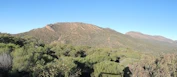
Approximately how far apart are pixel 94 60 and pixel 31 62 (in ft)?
48.6

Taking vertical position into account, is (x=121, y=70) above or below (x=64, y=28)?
below

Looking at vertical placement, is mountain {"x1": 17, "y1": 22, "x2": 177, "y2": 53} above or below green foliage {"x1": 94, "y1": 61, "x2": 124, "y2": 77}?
above

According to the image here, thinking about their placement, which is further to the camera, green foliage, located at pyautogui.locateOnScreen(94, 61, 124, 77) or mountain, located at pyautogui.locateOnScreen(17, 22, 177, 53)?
mountain, located at pyautogui.locateOnScreen(17, 22, 177, 53)

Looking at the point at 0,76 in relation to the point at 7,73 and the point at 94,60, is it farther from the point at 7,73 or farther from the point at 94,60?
the point at 94,60

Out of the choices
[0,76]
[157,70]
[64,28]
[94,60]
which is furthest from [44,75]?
[64,28]

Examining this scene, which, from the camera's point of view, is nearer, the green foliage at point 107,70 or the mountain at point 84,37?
the green foliage at point 107,70

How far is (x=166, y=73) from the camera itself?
2531 centimetres

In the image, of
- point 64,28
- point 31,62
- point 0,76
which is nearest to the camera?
point 0,76

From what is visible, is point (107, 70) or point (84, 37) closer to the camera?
point (107, 70)

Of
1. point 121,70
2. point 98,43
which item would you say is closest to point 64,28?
point 98,43

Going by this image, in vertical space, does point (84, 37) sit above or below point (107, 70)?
above

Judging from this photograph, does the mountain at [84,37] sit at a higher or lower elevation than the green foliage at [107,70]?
higher

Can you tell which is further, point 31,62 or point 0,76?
point 31,62

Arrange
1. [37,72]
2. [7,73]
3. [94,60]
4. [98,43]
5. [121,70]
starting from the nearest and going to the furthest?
[37,72]
[7,73]
[121,70]
[94,60]
[98,43]
